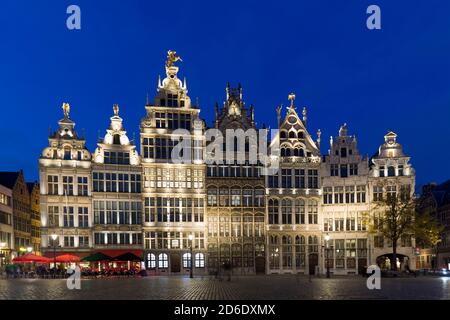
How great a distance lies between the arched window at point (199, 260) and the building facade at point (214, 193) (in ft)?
0.50

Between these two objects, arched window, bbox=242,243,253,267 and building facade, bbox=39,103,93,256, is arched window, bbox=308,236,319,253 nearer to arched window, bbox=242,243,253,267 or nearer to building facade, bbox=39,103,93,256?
arched window, bbox=242,243,253,267

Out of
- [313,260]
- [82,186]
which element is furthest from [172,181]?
[313,260]

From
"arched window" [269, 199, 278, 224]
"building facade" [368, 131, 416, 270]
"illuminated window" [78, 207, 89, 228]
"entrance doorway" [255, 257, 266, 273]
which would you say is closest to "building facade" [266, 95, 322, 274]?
"arched window" [269, 199, 278, 224]

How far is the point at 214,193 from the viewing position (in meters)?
71.2

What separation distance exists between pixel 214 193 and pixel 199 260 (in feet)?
24.4

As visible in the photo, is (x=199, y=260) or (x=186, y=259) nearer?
(x=186, y=259)

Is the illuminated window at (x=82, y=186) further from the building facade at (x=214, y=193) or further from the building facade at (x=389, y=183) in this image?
the building facade at (x=389, y=183)

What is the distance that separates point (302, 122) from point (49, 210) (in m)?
29.4

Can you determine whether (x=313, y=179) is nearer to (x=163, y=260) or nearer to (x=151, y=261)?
(x=163, y=260)

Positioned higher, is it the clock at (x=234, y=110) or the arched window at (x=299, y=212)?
the clock at (x=234, y=110)

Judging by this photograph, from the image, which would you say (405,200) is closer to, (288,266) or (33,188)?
(288,266)

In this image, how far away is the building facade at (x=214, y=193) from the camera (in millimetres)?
67438

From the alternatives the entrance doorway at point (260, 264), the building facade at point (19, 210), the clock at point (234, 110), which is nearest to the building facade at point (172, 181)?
the clock at point (234, 110)
